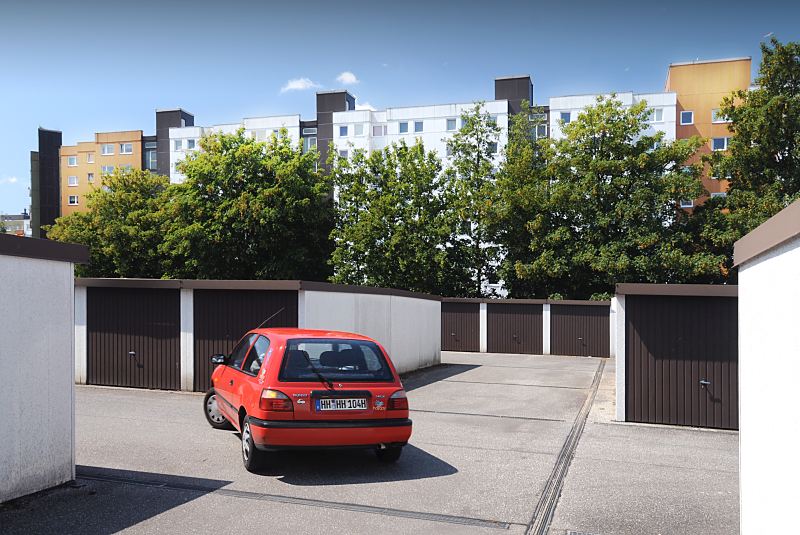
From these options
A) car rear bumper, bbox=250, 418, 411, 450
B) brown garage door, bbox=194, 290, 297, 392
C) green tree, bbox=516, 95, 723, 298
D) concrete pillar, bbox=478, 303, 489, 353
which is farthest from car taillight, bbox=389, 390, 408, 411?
green tree, bbox=516, 95, 723, 298

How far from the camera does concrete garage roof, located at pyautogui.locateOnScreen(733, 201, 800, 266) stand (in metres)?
3.88

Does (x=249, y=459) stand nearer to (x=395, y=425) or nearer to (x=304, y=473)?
(x=304, y=473)

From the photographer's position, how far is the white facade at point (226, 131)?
231 feet

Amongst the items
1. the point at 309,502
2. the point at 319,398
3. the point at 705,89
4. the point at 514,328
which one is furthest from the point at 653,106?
the point at 309,502

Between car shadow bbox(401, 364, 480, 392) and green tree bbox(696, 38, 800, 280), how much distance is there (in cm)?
1997

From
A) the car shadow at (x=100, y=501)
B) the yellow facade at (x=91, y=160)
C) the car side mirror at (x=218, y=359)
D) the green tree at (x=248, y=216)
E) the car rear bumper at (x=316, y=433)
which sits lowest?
the car shadow at (x=100, y=501)

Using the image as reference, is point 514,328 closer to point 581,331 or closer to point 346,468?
point 581,331

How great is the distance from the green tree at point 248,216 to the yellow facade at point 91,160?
125 ft

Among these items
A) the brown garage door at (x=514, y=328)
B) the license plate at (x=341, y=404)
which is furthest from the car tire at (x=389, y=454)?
the brown garage door at (x=514, y=328)

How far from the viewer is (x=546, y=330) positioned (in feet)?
103

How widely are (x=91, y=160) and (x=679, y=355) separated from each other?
79814mm

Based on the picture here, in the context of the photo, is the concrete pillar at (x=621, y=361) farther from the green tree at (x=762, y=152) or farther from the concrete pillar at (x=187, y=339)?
the green tree at (x=762, y=152)

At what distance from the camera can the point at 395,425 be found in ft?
25.2

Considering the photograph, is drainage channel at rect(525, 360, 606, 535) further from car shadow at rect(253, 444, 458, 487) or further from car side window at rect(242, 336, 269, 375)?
car side window at rect(242, 336, 269, 375)
